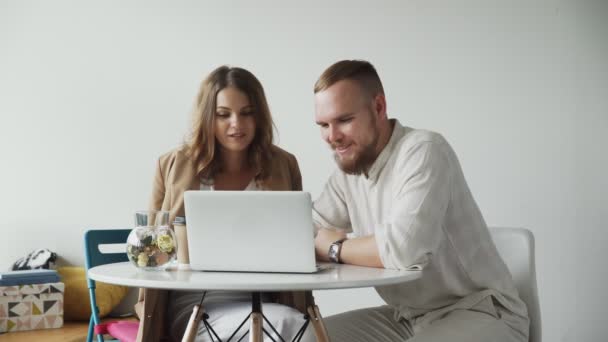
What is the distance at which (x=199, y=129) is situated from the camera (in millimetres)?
2602

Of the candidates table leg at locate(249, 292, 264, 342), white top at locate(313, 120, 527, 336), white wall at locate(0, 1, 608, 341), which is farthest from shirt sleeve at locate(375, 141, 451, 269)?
white wall at locate(0, 1, 608, 341)

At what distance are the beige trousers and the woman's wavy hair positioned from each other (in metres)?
0.68

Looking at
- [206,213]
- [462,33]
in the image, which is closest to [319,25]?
[462,33]

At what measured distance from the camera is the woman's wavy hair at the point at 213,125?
2.58 metres

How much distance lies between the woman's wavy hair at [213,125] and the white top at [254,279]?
2.61 ft

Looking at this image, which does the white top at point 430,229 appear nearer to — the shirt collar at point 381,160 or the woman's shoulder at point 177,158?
the shirt collar at point 381,160

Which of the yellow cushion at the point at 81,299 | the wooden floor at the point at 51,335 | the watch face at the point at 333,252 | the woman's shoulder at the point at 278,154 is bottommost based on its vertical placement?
the wooden floor at the point at 51,335

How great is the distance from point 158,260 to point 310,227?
438 mm

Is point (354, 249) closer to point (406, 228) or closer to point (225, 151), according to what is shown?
point (406, 228)

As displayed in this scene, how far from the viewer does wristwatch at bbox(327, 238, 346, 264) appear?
1970 mm

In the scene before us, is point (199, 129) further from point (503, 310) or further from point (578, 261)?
point (578, 261)

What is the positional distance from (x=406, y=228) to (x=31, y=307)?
2.70m

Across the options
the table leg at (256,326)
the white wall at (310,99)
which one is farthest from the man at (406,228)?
the white wall at (310,99)

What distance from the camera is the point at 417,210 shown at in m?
1.83
